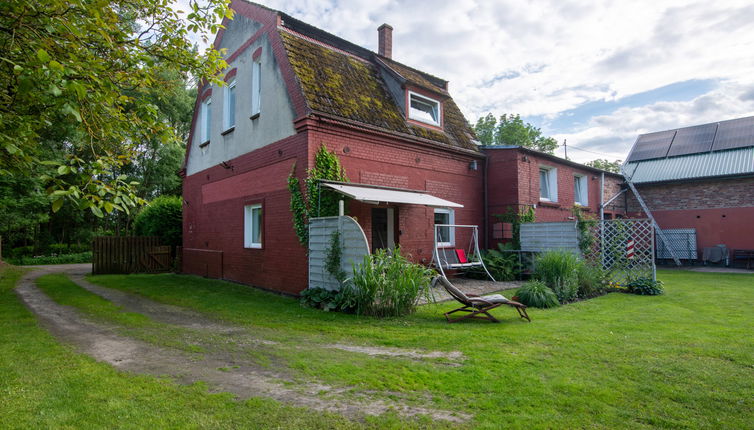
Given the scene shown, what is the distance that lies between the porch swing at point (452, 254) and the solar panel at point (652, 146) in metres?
14.8

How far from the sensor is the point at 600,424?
312 centimetres

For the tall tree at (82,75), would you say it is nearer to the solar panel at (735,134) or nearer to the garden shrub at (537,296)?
the garden shrub at (537,296)

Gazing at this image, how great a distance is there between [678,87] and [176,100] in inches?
1093

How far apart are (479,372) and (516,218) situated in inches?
404

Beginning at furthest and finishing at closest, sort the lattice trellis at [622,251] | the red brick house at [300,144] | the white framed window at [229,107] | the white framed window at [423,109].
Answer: the white framed window at [229,107] < the white framed window at [423,109] < the lattice trellis at [622,251] < the red brick house at [300,144]

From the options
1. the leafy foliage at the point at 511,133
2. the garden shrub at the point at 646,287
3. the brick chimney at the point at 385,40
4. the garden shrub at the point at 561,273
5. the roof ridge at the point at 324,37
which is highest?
the leafy foliage at the point at 511,133

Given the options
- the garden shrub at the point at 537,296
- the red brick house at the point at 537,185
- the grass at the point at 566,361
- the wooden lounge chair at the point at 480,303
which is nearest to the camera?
the grass at the point at 566,361

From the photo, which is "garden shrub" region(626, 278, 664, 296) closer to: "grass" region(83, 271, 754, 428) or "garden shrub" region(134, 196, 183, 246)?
"grass" region(83, 271, 754, 428)

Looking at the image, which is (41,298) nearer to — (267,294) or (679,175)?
(267,294)

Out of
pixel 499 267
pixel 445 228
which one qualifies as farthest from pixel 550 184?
pixel 445 228

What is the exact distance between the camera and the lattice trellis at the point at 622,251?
10.5 meters

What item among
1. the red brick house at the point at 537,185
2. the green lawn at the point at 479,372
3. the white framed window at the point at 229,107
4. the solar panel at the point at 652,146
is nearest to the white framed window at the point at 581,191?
the red brick house at the point at 537,185

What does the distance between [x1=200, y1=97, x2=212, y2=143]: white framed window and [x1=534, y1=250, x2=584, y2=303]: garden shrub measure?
1223 cm

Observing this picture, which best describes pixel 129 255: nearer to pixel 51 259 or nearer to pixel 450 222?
pixel 51 259
